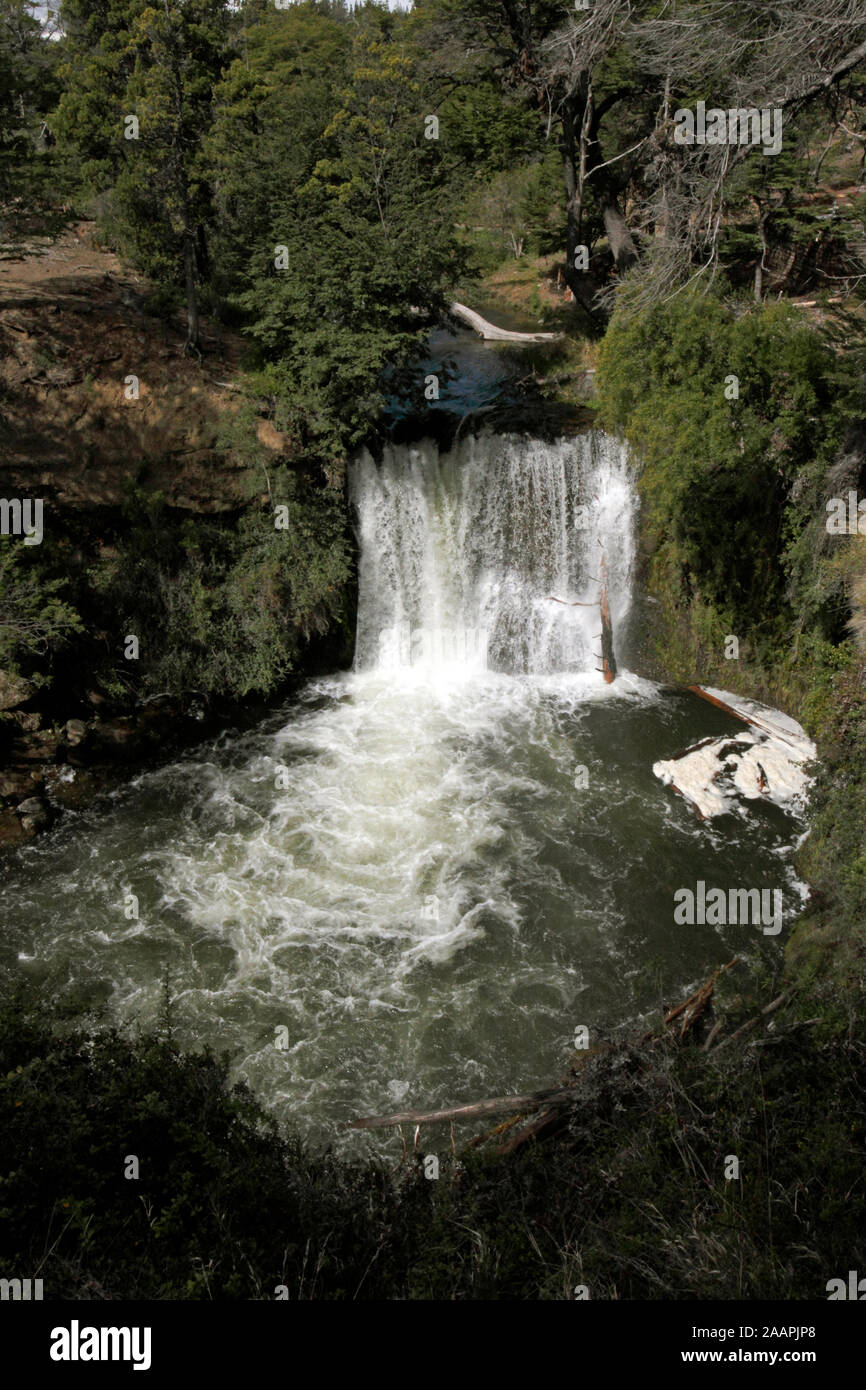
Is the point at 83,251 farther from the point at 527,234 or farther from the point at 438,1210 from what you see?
the point at 438,1210

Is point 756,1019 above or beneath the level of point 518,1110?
above

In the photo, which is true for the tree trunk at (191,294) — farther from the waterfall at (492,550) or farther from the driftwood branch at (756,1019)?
the driftwood branch at (756,1019)

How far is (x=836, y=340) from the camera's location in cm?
1312

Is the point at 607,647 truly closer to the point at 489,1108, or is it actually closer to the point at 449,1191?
the point at 489,1108

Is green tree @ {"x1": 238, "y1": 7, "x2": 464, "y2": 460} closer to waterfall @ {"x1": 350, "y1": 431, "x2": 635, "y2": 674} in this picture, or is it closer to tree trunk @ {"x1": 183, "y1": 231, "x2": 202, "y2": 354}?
tree trunk @ {"x1": 183, "y1": 231, "x2": 202, "y2": 354}

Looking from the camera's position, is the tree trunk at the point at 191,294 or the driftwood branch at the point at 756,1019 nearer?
the driftwood branch at the point at 756,1019

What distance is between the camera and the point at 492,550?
16.3 meters

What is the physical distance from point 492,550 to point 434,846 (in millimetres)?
6406

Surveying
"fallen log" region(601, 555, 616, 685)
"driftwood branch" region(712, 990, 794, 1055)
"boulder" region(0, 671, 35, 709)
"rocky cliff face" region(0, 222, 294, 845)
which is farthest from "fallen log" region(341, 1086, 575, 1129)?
"fallen log" region(601, 555, 616, 685)

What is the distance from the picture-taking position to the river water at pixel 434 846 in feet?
32.0

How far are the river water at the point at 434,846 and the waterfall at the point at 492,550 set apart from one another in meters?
0.04

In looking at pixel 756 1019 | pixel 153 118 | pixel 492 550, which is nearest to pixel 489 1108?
pixel 756 1019

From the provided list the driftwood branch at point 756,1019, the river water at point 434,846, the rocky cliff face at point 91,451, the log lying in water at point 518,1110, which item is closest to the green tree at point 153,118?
the rocky cliff face at point 91,451
